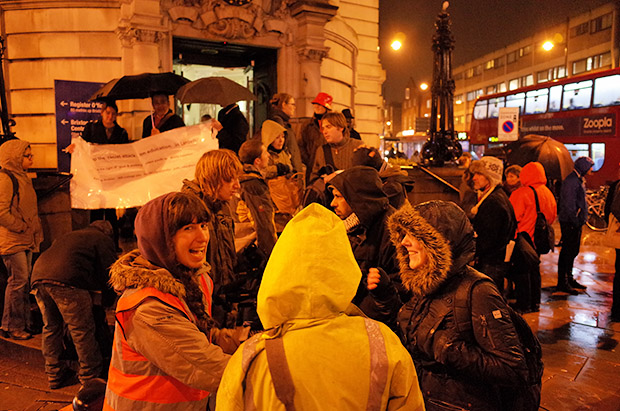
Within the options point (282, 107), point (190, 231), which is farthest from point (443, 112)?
point (190, 231)

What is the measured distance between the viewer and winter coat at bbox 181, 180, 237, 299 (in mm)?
3846

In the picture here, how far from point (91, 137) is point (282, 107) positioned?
277 centimetres

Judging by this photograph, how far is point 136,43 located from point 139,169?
5126 millimetres

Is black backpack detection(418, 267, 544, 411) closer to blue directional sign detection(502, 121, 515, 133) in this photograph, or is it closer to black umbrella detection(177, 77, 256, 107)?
black umbrella detection(177, 77, 256, 107)

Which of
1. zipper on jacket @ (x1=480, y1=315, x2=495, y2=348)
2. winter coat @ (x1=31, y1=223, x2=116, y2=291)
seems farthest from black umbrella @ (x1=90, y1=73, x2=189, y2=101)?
zipper on jacket @ (x1=480, y1=315, x2=495, y2=348)

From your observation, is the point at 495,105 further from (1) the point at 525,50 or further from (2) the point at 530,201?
(1) the point at 525,50

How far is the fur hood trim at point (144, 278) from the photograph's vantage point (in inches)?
87.5

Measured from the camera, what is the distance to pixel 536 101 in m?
22.5

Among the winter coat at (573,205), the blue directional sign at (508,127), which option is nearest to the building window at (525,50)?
the blue directional sign at (508,127)

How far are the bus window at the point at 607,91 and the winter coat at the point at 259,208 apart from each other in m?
18.0

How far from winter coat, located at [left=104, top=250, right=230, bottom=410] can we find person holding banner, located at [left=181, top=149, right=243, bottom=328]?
1461mm

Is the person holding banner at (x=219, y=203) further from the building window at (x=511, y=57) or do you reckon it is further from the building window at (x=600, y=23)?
the building window at (x=511, y=57)

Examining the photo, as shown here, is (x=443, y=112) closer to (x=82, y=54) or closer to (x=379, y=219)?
(x=82, y=54)

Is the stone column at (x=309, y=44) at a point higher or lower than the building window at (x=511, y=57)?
lower
